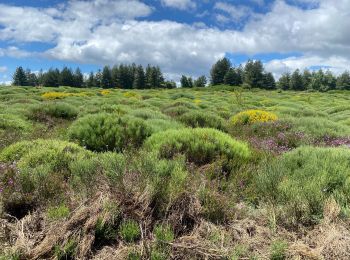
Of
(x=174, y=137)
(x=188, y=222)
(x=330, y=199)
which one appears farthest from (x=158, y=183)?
(x=174, y=137)

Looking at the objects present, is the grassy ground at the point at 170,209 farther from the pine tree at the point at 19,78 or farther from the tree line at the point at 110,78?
the pine tree at the point at 19,78

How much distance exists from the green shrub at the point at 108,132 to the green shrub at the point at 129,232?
15.4ft

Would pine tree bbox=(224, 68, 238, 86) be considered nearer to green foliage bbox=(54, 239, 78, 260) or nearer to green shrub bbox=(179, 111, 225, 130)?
green shrub bbox=(179, 111, 225, 130)

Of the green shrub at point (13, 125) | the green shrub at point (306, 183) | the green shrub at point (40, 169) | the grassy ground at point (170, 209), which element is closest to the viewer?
the grassy ground at point (170, 209)

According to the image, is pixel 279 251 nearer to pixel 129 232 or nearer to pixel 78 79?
pixel 129 232

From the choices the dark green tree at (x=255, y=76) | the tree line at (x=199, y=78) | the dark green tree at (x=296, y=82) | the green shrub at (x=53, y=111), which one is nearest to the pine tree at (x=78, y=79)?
the tree line at (x=199, y=78)

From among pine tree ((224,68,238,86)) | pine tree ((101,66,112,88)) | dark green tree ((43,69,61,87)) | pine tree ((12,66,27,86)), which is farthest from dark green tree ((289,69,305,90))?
pine tree ((12,66,27,86))

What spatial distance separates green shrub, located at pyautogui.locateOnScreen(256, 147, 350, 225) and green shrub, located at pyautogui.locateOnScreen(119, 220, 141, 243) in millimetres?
1788

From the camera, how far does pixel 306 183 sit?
513 centimetres

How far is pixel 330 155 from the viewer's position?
663cm

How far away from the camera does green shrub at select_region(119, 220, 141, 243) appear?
4.07 meters

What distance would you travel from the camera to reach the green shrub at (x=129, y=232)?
160 inches

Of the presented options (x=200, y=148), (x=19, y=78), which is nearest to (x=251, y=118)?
(x=200, y=148)

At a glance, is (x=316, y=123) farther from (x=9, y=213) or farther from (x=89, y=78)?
(x=89, y=78)
